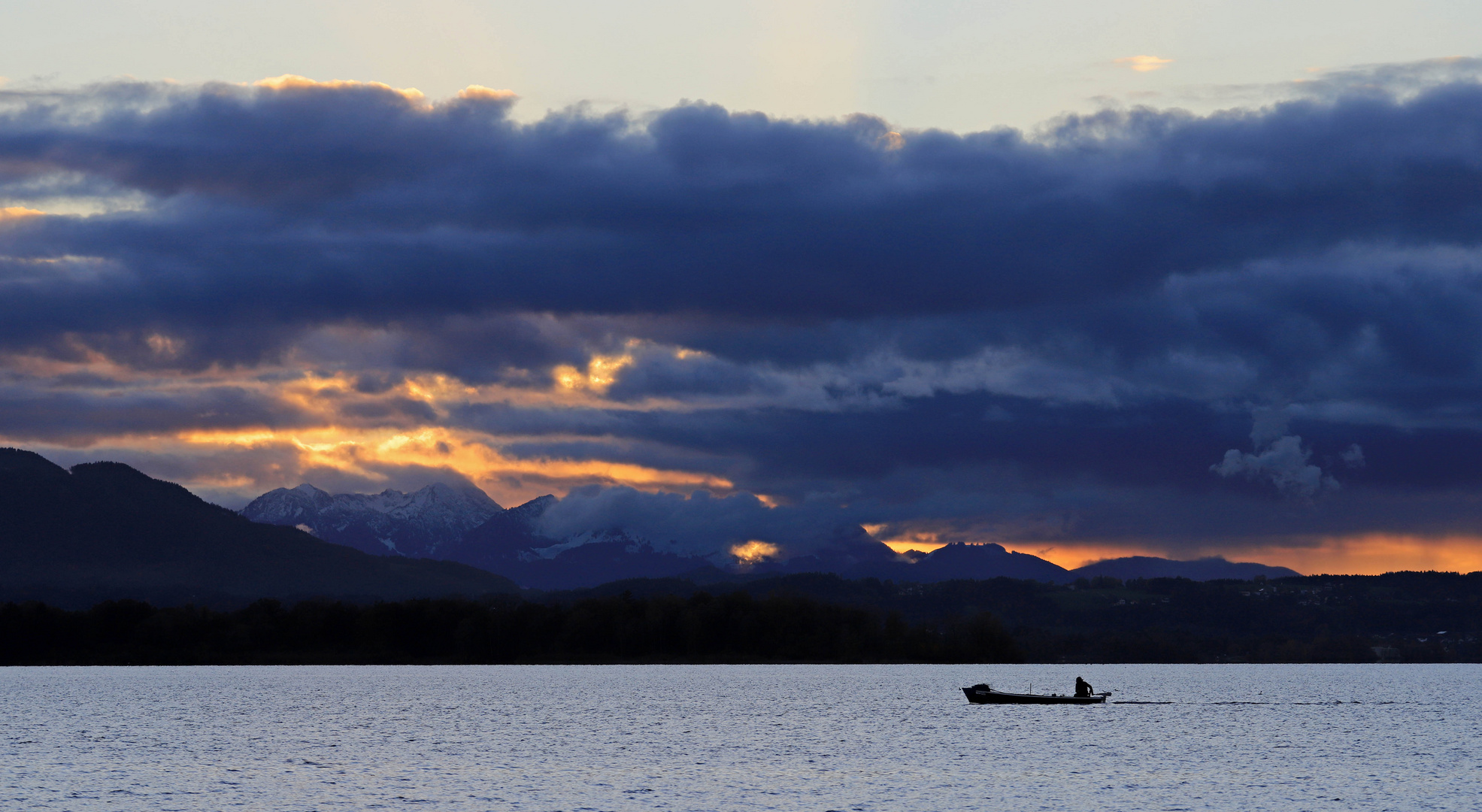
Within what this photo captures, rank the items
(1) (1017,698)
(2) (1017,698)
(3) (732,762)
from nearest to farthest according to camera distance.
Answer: (3) (732,762) < (2) (1017,698) < (1) (1017,698)

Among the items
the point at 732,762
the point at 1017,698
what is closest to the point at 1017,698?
the point at 1017,698

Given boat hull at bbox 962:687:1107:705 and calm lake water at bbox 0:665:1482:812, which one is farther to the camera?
boat hull at bbox 962:687:1107:705

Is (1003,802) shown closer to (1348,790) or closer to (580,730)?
(1348,790)

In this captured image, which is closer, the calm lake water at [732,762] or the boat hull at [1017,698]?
the calm lake water at [732,762]

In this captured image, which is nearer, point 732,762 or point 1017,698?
point 732,762

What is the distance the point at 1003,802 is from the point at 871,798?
8.16 meters

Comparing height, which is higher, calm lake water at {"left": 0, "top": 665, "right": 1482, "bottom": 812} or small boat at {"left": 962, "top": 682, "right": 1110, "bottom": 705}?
small boat at {"left": 962, "top": 682, "right": 1110, "bottom": 705}

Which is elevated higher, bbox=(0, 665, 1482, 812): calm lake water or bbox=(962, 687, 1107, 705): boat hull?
bbox=(962, 687, 1107, 705): boat hull

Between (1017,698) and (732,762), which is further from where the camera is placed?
(1017,698)

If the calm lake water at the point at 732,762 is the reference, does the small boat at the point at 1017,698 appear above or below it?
above

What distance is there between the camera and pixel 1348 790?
99125 millimetres

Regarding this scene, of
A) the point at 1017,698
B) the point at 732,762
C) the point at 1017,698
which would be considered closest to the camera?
the point at 732,762

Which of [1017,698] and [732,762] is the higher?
[1017,698]

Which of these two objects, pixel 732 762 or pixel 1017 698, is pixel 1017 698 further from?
pixel 732 762
